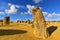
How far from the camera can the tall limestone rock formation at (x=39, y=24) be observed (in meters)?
17.3

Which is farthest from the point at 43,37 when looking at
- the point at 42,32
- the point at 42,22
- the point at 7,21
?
the point at 7,21

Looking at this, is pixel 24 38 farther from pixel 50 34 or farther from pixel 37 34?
pixel 50 34

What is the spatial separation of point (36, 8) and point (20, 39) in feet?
18.1

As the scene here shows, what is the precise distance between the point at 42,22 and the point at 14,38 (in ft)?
15.0

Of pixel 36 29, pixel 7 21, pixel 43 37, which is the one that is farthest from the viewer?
pixel 7 21

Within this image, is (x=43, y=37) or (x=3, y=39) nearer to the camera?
(x=3, y=39)

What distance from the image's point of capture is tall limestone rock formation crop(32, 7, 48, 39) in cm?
1729

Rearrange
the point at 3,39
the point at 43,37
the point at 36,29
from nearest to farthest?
1. the point at 3,39
2. the point at 43,37
3. the point at 36,29

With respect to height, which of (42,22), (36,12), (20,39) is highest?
(36,12)

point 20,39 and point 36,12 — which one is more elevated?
point 36,12

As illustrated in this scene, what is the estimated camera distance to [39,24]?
17.9 meters

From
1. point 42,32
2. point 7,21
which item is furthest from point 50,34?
point 7,21

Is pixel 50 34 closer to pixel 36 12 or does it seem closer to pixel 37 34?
pixel 37 34

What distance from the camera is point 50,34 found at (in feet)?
57.8
